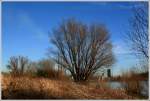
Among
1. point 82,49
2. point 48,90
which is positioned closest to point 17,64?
point 48,90

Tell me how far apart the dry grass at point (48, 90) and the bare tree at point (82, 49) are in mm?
209

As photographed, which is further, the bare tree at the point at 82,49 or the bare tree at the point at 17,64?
the bare tree at the point at 82,49

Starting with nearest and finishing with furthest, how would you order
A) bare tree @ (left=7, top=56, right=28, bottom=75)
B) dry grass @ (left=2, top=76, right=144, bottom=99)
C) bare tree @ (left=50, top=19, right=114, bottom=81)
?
dry grass @ (left=2, top=76, right=144, bottom=99) → bare tree @ (left=7, top=56, right=28, bottom=75) → bare tree @ (left=50, top=19, right=114, bottom=81)

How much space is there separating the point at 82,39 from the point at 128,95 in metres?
0.85

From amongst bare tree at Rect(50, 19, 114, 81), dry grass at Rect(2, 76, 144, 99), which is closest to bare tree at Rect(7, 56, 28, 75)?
dry grass at Rect(2, 76, 144, 99)

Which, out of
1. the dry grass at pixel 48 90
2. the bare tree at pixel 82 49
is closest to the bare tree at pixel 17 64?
the dry grass at pixel 48 90

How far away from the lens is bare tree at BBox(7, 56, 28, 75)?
4785 millimetres

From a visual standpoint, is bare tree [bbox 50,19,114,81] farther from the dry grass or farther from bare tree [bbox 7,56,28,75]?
bare tree [bbox 7,56,28,75]

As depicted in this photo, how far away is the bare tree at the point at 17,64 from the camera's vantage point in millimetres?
4785

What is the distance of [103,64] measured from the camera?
16.8 ft

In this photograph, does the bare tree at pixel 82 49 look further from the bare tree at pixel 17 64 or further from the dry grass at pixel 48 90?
the bare tree at pixel 17 64

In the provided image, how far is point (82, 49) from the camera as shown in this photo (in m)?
5.23

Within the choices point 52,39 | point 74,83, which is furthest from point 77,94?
point 52,39

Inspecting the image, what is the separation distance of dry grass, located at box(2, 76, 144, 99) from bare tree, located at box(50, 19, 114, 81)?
8.2 inches
